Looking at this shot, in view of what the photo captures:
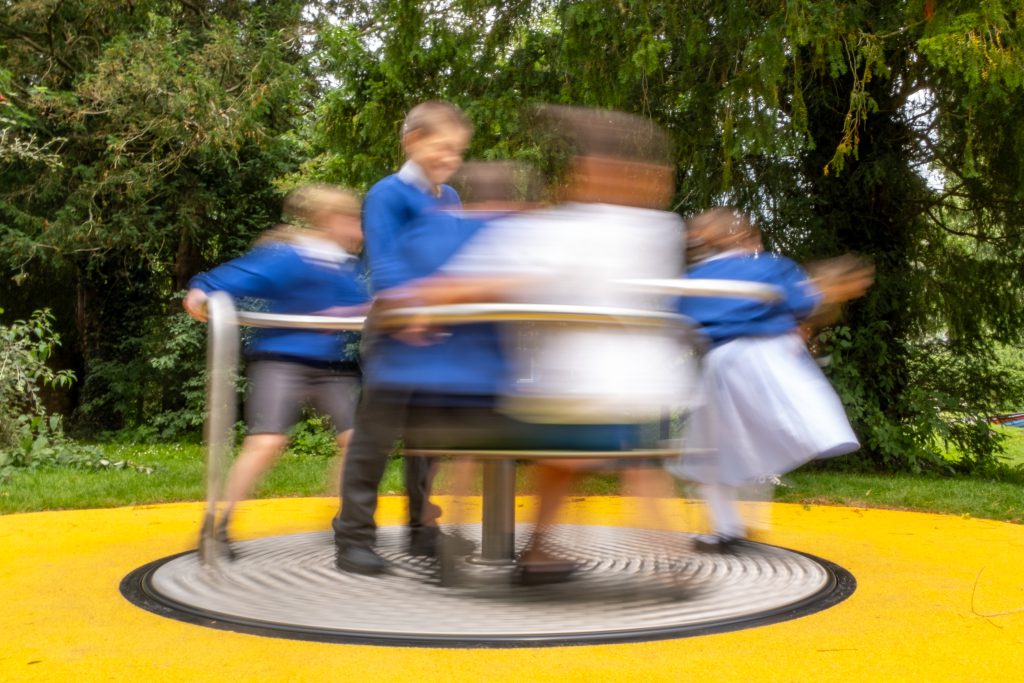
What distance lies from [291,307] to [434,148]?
3.31 feet

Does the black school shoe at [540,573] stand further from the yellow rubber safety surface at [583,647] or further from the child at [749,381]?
the child at [749,381]

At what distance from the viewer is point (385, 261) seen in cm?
323

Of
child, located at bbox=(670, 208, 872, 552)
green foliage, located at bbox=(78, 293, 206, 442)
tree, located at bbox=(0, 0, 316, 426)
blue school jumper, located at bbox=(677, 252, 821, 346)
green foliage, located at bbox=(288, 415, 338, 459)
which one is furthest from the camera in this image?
green foliage, located at bbox=(78, 293, 206, 442)

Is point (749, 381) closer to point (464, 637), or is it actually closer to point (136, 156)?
point (464, 637)

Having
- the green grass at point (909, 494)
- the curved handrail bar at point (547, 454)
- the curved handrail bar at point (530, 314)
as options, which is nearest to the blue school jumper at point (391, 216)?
the curved handrail bar at point (530, 314)

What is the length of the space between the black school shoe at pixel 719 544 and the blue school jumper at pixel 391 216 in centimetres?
185

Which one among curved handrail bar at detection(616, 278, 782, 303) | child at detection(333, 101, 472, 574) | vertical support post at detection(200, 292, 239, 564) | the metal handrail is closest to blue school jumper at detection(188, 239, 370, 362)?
the metal handrail

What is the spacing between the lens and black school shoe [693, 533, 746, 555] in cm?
424

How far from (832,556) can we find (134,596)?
9.21 ft

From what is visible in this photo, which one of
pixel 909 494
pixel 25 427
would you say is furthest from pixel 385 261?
pixel 25 427

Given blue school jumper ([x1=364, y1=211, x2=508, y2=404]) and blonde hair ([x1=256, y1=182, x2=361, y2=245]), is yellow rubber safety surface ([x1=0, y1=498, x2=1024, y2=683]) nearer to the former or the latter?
blue school jumper ([x1=364, y1=211, x2=508, y2=404])

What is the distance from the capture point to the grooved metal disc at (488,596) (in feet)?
9.39

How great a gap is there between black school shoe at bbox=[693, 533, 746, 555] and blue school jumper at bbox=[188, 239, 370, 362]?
170 cm

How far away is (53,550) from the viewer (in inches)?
179
